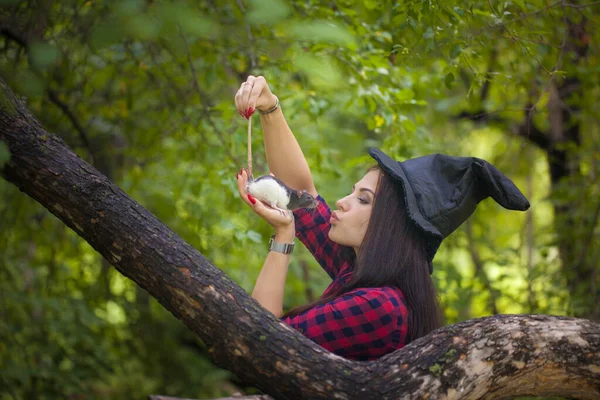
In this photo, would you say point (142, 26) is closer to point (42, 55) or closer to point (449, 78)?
point (42, 55)

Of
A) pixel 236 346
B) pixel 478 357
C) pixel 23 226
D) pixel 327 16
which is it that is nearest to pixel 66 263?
pixel 23 226

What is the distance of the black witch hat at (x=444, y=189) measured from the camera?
220cm

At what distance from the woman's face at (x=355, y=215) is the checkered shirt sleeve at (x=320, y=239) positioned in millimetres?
167

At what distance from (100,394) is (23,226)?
2.52m

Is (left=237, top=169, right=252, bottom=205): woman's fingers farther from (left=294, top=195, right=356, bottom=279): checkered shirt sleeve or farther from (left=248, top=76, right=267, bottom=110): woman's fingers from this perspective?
(left=294, top=195, right=356, bottom=279): checkered shirt sleeve

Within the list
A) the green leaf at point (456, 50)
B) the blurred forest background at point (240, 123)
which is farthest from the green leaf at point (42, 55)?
the green leaf at point (456, 50)

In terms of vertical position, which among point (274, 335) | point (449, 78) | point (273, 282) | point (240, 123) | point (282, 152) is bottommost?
point (274, 335)

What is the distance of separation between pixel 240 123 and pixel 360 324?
6.30ft

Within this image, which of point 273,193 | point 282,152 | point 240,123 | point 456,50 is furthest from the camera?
point 240,123

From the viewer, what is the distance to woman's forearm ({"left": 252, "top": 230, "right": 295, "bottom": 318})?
88.3 inches

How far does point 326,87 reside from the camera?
227 inches

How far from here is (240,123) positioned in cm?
368

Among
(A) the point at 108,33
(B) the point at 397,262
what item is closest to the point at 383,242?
(B) the point at 397,262

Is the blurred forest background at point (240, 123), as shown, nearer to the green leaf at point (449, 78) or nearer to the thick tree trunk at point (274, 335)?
the green leaf at point (449, 78)
